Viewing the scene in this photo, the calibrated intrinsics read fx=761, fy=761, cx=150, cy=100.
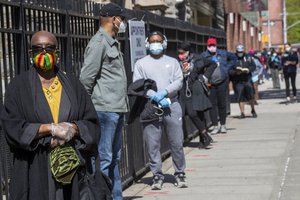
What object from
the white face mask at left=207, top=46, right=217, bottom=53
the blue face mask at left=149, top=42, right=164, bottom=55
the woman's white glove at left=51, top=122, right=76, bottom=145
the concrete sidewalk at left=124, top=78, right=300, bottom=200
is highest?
the white face mask at left=207, top=46, right=217, bottom=53

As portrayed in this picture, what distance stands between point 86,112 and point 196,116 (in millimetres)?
7681

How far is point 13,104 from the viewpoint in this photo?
4.98 metres

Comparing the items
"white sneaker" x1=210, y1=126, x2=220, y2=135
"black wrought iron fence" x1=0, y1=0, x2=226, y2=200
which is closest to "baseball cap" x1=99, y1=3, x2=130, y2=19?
"black wrought iron fence" x1=0, y1=0, x2=226, y2=200

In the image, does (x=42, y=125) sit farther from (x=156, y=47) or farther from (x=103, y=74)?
(x=156, y=47)

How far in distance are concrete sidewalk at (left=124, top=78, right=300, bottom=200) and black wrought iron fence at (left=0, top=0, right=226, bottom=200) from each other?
41 centimetres

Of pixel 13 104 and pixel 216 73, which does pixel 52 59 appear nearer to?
pixel 13 104

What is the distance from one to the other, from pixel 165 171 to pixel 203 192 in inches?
69.3

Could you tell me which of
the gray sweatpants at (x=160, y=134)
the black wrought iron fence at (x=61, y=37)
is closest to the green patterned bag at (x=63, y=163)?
the black wrought iron fence at (x=61, y=37)

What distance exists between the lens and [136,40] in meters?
9.85

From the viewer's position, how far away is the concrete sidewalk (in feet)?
28.5

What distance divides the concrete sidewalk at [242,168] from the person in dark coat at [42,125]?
3.57 meters

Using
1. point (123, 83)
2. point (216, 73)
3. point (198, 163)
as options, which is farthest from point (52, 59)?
point (216, 73)

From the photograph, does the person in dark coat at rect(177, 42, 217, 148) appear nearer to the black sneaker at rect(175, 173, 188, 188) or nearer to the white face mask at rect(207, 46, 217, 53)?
the white face mask at rect(207, 46, 217, 53)

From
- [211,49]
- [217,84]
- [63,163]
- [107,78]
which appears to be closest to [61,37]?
[107,78]
